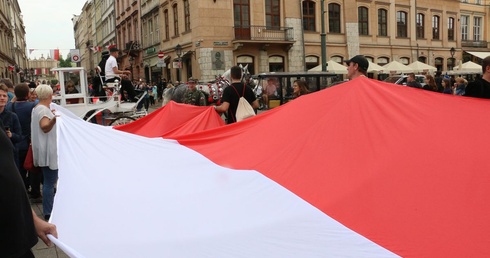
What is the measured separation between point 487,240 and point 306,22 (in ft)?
100

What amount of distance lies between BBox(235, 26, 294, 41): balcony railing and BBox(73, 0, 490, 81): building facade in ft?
0.22

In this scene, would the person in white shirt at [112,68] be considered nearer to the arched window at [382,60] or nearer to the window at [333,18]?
the window at [333,18]

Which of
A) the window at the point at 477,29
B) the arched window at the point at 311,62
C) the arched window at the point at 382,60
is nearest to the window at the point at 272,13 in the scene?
the arched window at the point at 311,62

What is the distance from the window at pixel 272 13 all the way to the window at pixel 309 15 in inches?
92.8

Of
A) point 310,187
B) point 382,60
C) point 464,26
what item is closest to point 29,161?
point 310,187

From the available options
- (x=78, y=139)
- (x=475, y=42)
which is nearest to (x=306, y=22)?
(x=475, y=42)

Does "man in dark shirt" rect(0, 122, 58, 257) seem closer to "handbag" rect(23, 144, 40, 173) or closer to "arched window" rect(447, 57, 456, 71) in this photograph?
"handbag" rect(23, 144, 40, 173)

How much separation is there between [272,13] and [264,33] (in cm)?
181

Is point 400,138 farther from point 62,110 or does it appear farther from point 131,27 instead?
point 131,27

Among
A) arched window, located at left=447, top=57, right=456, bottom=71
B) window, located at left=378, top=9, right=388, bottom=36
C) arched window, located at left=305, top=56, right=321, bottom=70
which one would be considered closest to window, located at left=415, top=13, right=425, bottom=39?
window, located at left=378, top=9, right=388, bottom=36

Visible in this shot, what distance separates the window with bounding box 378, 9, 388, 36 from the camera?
35625 millimetres

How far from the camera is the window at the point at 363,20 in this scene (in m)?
34.4

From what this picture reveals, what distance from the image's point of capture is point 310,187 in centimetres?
299

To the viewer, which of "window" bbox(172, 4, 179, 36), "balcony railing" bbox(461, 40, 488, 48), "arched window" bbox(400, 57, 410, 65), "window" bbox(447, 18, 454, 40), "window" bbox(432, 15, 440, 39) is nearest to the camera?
"window" bbox(172, 4, 179, 36)
